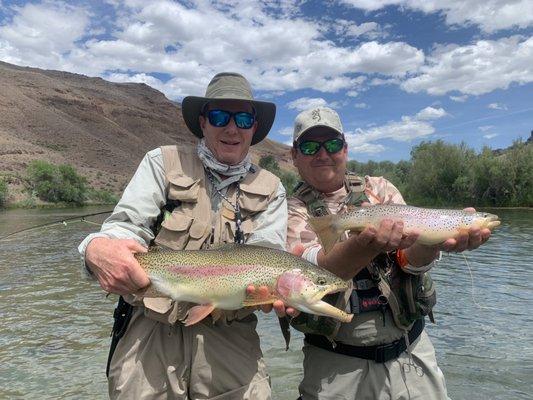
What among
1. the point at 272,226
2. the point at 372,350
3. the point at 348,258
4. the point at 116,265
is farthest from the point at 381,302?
the point at 116,265

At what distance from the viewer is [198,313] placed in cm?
270

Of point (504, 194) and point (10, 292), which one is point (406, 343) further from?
point (504, 194)

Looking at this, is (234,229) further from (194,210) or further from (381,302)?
(381,302)

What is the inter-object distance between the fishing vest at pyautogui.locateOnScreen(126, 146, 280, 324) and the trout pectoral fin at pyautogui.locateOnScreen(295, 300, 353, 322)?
440 millimetres

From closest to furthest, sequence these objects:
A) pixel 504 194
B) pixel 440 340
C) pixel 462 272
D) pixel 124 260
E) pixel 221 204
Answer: pixel 124 260 < pixel 221 204 < pixel 440 340 < pixel 462 272 < pixel 504 194

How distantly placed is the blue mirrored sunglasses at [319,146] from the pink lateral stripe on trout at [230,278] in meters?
1.07

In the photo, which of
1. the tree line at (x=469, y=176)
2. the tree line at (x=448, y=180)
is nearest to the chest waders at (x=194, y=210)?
the tree line at (x=448, y=180)

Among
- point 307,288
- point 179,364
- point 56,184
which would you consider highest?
point 307,288

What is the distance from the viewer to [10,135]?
259ft

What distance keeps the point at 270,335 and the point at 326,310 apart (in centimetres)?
637

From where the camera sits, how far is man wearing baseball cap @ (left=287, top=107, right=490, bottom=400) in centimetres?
313

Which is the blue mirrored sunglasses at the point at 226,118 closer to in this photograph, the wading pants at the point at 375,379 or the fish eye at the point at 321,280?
the fish eye at the point at 321,280

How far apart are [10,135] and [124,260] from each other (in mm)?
87135

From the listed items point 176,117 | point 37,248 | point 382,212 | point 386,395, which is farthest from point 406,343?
point 176,117
